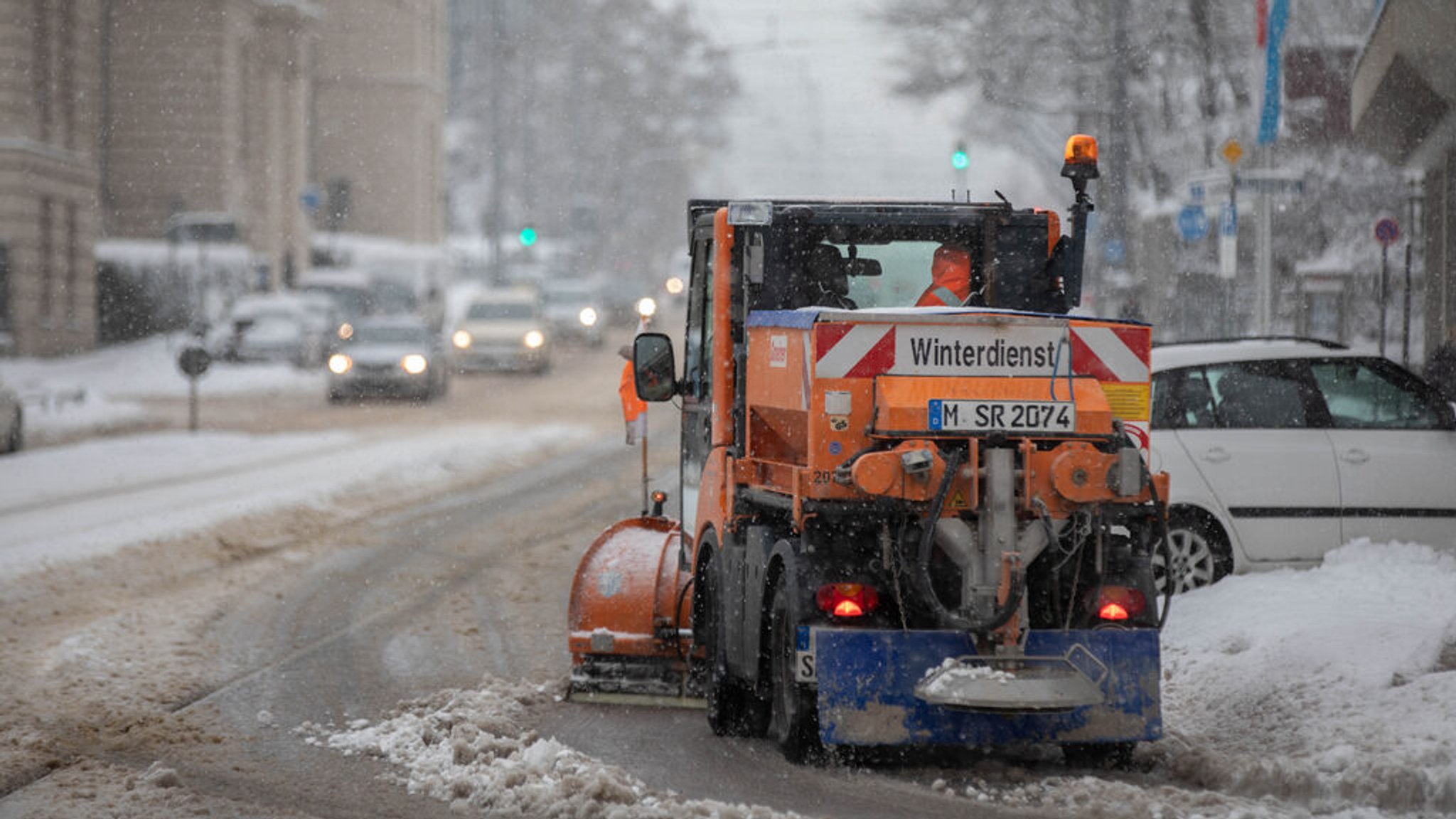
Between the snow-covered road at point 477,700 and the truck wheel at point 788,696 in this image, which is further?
the truck wheel at point 788,696

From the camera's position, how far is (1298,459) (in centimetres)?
1143

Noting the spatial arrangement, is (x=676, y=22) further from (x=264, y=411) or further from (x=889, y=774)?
(x=889, y=774)

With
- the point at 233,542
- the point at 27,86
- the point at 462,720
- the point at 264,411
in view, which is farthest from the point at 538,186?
the point at 462,720

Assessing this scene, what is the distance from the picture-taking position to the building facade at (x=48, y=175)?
41.2 m

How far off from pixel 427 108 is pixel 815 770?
76.7 meters

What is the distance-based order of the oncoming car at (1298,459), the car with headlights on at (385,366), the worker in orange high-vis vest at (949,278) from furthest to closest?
the car with headlights on at (385,366) < the oncoming car at (1298,459) < the worker in orange high-vis vest at (949,278)

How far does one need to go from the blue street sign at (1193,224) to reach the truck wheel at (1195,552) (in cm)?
1064

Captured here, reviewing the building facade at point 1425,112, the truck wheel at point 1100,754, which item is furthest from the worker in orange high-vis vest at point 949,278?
the building facade at point 1425,112

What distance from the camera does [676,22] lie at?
9469cm

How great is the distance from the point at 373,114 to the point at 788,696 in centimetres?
7495

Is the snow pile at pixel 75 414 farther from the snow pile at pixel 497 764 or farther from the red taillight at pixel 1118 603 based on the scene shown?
the red taillight at pixel 1118 603

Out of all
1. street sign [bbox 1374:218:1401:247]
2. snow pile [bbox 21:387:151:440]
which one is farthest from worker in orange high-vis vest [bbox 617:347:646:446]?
snow pile [bbox 21:387:151:440]

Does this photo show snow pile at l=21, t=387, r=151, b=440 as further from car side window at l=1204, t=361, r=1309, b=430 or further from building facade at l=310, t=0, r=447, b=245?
building facade at l=310, t=0, r=447, b=245

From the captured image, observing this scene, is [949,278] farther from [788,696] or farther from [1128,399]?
[788,696]
